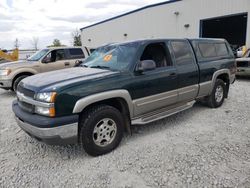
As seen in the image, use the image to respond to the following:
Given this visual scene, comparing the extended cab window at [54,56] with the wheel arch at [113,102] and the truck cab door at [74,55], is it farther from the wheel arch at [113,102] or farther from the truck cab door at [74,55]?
the wheel arch at [113,102]

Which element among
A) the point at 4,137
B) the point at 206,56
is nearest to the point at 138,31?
the point at 206,56

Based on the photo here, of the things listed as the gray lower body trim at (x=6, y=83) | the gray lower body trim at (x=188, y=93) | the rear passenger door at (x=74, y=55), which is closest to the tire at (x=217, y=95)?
the gray lower body trim at (x=188, y=93)

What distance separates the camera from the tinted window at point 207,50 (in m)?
5.45

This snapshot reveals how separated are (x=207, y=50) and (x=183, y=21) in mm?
13567

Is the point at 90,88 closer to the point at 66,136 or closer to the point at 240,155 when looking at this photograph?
the point at 66,136

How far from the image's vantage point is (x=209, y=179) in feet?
9.61

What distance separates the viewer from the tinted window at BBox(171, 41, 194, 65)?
4715mm

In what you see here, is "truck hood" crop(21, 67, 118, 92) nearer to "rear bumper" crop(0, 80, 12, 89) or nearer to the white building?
"rear bumper" crop(0, 80, 12, 89)

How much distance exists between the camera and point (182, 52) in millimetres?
4871

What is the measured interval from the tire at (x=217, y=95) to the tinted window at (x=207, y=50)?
27.9 inches

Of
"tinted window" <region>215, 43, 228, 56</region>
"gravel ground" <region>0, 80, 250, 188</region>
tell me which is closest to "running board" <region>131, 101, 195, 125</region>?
"gravel ground" <region>0, 80, 250, 188</region>

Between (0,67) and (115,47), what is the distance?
542 cm

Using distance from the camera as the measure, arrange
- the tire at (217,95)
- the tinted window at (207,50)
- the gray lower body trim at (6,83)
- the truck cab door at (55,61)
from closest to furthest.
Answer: the tinted window at (207,50) → the tire at (217,95) → the gray lower body trim at (6,83) → the truck cab door at (55,61)

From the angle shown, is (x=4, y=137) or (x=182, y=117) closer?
(x=4, y=137)
